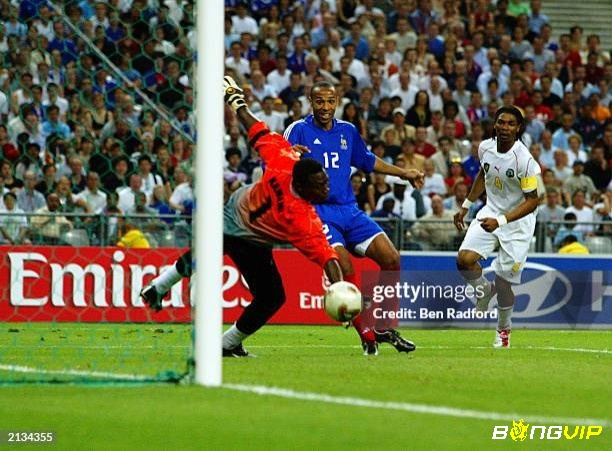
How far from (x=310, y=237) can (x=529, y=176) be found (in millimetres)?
3734

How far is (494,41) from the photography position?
83.5 feet

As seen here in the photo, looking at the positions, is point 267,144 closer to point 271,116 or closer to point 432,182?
point 271,116

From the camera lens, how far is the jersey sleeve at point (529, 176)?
508 inches

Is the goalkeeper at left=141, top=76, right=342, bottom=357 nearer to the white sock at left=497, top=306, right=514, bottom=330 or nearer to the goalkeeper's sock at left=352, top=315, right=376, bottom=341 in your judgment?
the goalkeeper's sock at left=352, top=315, right=376, bottom=341

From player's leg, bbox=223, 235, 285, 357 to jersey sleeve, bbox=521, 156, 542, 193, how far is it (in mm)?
3195

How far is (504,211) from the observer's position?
43.6 feet

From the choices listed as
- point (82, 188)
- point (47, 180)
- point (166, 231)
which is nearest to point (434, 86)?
point (166, 231)

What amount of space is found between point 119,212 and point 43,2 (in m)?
2.85

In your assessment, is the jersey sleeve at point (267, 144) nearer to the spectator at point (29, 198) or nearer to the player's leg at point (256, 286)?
the player's leg at point (256, 286)

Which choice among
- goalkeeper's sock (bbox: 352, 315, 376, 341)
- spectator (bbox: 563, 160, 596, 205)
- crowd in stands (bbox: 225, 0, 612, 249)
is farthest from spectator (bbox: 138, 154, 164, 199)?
spectator (bbox: 563, 160, 596, 205)

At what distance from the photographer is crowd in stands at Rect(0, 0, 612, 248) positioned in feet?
52.7

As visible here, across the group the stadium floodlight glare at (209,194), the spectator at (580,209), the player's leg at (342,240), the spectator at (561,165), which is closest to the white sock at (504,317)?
the player's leg at (342,240)

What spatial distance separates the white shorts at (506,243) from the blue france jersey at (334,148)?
71.0 inches

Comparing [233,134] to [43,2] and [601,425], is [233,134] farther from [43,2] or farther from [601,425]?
[601,425]
